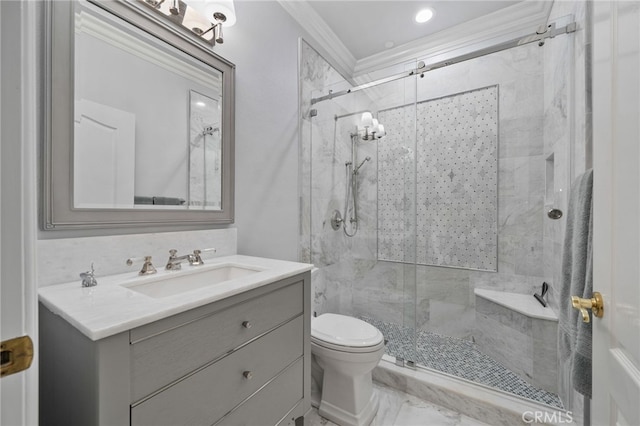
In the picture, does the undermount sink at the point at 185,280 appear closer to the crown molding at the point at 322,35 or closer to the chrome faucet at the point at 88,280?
the chrome faucet at the point at 88,280

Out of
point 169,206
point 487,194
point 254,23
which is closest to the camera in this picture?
point 169,206

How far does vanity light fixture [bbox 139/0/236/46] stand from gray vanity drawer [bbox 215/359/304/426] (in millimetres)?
1556

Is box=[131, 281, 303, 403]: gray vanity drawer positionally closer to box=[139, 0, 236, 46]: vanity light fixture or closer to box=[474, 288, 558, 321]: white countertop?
box=[139, 0, 236, 46]: vanity light fixture

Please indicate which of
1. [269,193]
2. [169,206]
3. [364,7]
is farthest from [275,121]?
[364,7]

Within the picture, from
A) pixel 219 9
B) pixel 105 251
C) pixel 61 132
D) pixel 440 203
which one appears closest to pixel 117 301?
pixel 105 251

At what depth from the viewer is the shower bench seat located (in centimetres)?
172

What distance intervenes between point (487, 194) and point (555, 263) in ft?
2.45

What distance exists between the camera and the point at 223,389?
2.80ft

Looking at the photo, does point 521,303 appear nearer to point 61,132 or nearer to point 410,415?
point 410,415

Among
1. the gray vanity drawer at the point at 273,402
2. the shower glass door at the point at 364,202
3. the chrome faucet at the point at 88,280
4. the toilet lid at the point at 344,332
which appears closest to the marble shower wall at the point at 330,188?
the shower glass door at the point at 364,202

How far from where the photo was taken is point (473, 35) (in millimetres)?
2303

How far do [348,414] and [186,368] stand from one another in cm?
116

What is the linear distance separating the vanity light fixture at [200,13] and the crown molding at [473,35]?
1.87m

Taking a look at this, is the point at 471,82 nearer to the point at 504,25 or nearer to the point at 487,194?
the point at 504,25
